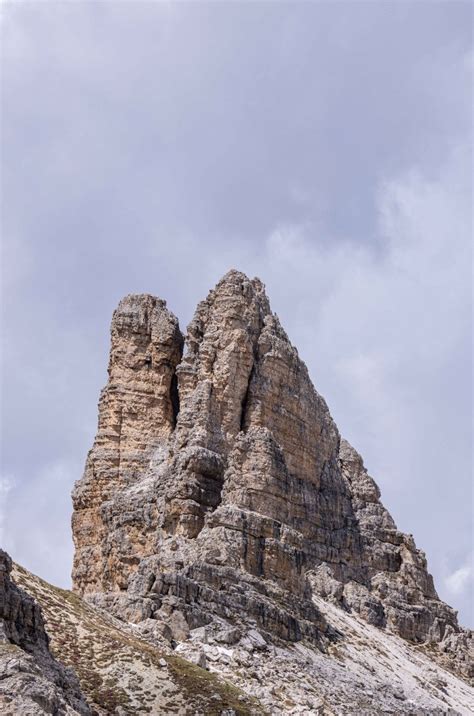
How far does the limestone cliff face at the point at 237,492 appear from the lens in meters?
86.2

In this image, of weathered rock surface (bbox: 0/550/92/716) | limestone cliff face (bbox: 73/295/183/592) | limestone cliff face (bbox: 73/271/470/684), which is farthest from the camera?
limestone cliff face (bbox: 73/295/183/592)

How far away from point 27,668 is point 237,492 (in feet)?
198

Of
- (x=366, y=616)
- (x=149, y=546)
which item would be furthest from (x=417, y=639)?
(x=149, y=546)

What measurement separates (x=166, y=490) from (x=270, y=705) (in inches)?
1460

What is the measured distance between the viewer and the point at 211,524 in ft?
292

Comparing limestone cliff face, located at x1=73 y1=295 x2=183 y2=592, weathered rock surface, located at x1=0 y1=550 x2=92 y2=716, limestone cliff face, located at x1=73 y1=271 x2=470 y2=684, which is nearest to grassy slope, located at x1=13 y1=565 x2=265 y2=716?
weathered rock surface, located at x1=0 y1=550 x2=92 y2=716

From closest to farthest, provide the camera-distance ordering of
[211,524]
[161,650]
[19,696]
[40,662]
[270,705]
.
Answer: [19,696], [40,662], [270,705], [161,650], [211,524]

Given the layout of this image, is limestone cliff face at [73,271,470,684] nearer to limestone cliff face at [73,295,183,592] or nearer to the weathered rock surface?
limestone cliff face at [73,295,183,592]

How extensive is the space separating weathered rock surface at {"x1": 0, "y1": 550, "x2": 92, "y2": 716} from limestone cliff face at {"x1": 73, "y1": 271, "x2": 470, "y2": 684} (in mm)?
36159

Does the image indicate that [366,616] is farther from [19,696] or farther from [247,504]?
[19,696]

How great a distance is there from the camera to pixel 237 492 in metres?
94.3

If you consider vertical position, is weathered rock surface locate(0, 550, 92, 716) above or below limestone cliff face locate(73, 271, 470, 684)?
below

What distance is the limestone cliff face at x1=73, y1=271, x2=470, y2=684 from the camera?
283ft

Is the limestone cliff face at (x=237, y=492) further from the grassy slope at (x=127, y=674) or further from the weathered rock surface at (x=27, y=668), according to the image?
the weathered rock surface at (x=27, y=668)
